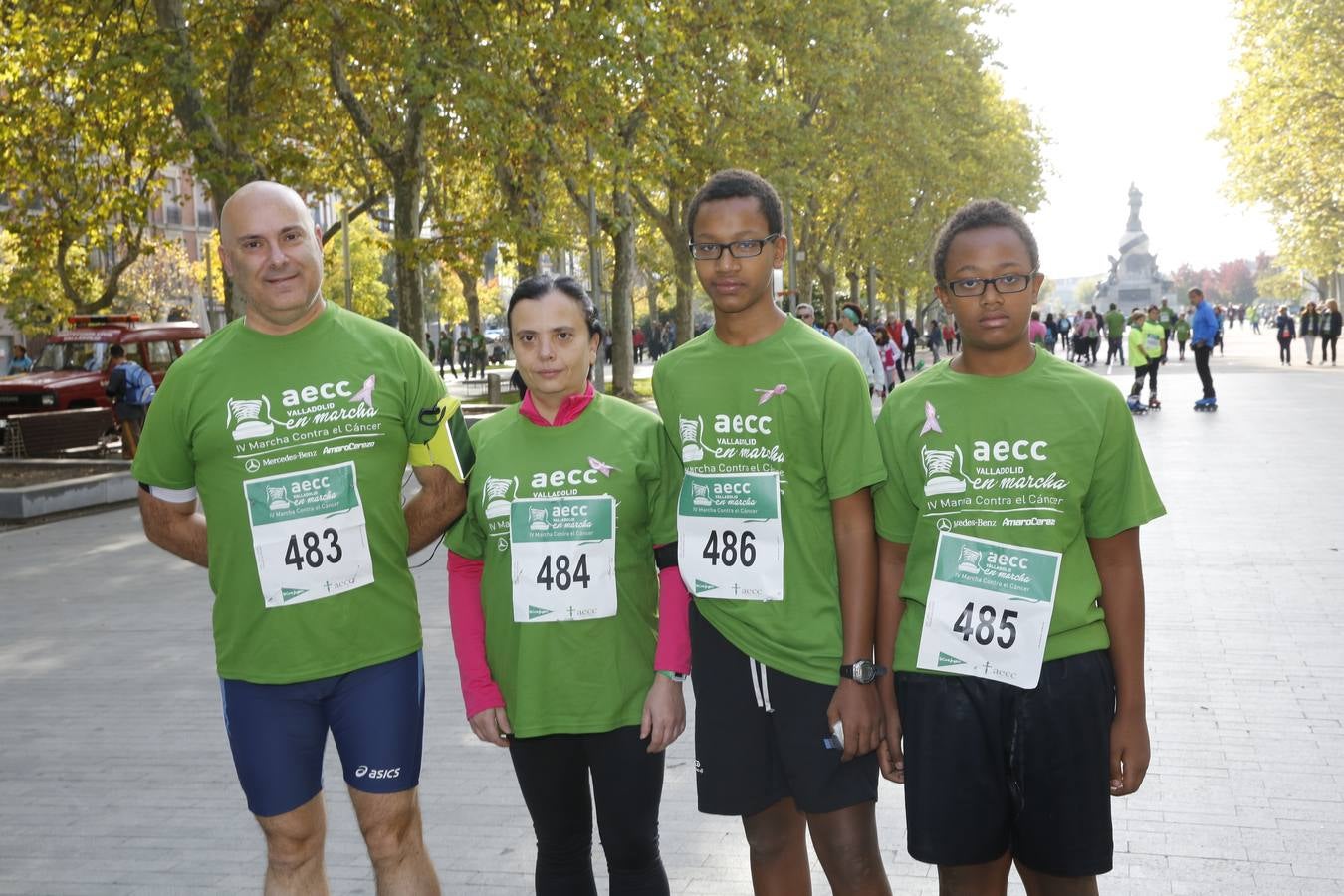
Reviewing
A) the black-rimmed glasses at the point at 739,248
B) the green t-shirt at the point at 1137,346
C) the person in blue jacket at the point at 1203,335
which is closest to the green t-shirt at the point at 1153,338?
the green t-shirt at the point at 1137,346

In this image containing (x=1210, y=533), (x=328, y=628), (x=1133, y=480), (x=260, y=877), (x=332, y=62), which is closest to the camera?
(x=1133, y=480)

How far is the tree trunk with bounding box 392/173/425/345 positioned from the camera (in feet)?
74.5

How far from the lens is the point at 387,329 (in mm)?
3576

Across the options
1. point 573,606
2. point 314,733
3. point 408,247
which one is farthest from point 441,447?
point 408,247

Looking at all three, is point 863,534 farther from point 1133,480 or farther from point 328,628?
point 328,628

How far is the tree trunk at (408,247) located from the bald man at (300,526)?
1925cm

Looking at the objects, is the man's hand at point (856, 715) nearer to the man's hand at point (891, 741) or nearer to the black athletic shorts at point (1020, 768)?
the man's hand at point (891, 741)

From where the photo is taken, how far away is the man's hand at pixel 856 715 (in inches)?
127

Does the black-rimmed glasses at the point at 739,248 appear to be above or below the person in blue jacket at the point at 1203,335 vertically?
above

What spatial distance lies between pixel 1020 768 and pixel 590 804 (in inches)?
42.8

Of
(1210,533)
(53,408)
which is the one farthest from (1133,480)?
(53,408)

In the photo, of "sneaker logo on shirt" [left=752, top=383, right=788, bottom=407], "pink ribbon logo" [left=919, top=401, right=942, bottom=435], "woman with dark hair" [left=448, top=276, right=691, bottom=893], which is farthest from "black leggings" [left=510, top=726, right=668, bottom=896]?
"pink ribbon logo" [left=919, top=401, right=942, bottom=435]

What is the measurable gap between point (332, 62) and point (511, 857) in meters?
19.0

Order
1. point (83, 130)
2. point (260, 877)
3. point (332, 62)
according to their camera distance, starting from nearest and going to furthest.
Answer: point (260, 877)
point (83, 130)
point (332, 62)
